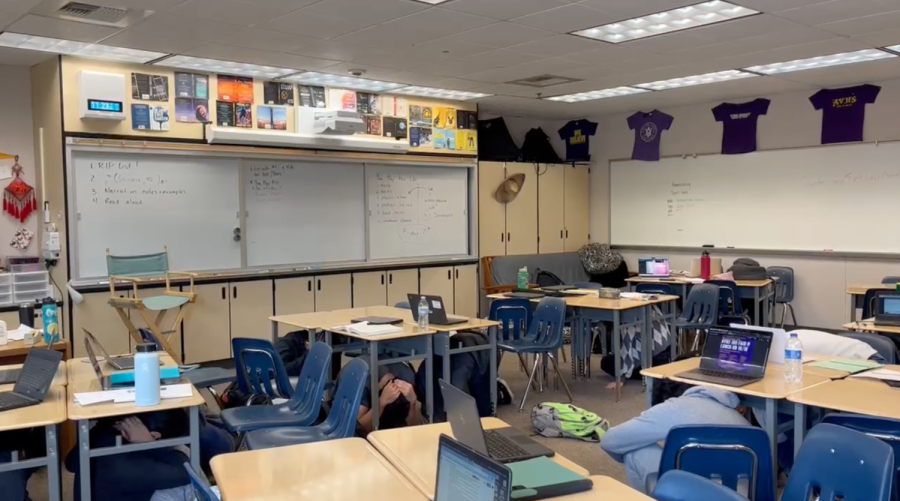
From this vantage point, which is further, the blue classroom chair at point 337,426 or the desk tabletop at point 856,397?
the blue classroom chair at point 337,426

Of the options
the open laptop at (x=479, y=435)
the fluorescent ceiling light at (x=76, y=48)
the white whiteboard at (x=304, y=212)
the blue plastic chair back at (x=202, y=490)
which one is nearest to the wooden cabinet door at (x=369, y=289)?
the white whiteboard at (x=304, y=212)

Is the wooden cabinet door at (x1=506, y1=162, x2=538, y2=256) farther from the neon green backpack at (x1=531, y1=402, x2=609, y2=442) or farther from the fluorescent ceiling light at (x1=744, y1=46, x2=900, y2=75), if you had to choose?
the neon green backpack at (x1=531, y1=402, x2=609, y2=442)

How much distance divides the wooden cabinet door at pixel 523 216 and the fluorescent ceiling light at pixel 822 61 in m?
3.46

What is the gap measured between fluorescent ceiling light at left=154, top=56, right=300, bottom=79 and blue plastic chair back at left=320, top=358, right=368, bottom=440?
13.8ft

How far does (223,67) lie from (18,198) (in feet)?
7.56

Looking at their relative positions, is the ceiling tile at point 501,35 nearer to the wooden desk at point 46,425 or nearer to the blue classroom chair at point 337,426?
the blue classroom chair at point 337,426

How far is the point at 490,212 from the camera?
385 inches

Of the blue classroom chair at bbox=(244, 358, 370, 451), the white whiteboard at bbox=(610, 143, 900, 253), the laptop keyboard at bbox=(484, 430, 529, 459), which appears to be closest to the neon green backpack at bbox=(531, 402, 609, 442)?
the blue classroom chair at bbox=(244, 358, 370, 451)

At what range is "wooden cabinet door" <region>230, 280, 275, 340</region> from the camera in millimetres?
7418

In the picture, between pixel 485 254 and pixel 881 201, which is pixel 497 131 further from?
pixel 881 201

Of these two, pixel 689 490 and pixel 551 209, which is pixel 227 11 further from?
pixel 551 209

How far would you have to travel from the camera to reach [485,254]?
9.79 m

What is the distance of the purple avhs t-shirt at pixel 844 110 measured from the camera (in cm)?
847

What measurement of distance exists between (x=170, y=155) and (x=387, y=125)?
8.36ft
